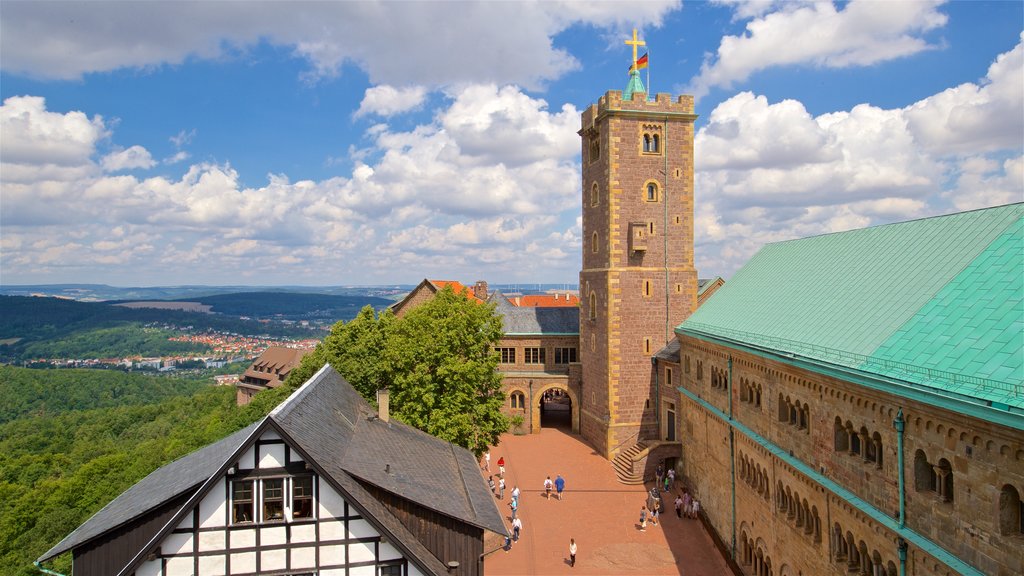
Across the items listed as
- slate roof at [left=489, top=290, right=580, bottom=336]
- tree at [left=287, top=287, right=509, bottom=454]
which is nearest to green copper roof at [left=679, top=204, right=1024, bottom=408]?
tree at [left=287, top=287, right=509, bottom=454]

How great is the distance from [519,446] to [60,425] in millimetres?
85986

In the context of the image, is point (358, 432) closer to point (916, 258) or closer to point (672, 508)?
point (916, 258)

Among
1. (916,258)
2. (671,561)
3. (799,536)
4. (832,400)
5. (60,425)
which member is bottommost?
(60,425)

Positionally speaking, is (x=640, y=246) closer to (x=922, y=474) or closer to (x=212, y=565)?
(x=922, y=474)

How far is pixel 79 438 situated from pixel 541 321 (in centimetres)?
7608

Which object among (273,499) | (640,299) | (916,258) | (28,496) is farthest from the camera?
(28,496)

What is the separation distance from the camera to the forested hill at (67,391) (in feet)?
414

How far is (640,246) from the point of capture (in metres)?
43.7

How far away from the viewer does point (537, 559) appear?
1139 inches

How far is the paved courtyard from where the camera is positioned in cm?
2817

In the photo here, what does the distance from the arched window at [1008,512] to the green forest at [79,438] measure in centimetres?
3898

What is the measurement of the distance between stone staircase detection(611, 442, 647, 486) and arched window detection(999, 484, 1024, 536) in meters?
28.4

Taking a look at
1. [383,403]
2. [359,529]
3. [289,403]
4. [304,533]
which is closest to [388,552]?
[359,529]

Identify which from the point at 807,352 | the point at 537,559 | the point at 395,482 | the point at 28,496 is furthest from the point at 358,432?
the point at 28,496
